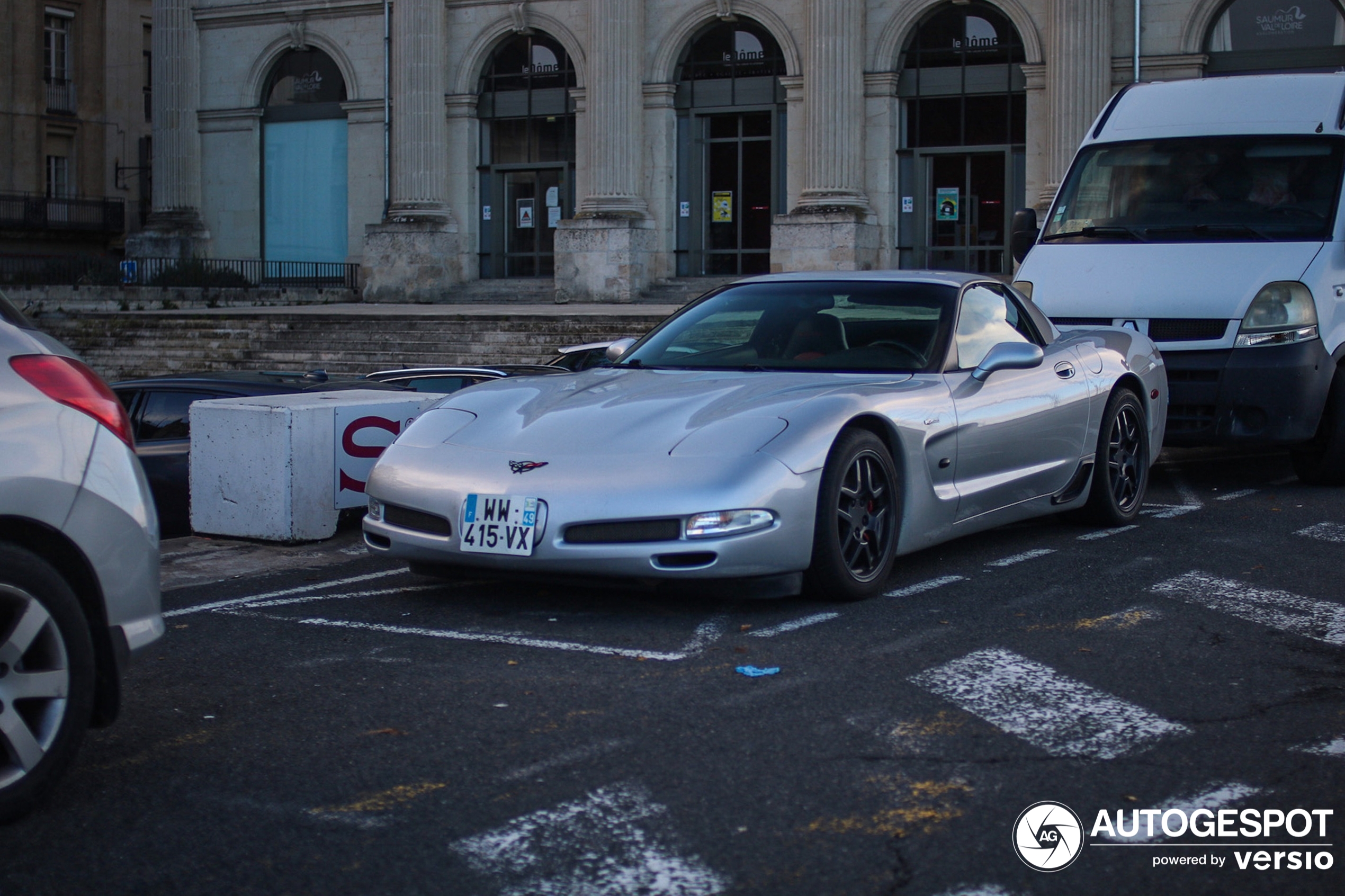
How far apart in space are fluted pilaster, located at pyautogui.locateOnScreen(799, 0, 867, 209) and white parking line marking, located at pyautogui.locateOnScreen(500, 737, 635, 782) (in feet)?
84.1

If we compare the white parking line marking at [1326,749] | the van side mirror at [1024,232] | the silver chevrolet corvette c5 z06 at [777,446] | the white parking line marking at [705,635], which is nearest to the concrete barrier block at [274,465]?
the silver chevrolet corvette c5 z06 at [777,446]

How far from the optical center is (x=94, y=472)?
148 inches

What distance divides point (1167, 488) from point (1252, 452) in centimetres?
277

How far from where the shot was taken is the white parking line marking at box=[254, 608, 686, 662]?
5211 millimetres

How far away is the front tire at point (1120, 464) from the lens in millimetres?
8156

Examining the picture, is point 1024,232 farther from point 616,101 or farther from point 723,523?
point 616,101

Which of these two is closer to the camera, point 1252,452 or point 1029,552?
point 1029,552

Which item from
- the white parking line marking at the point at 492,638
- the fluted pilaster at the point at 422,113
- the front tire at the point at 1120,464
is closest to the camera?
the white parking line marking at the point at 492,638

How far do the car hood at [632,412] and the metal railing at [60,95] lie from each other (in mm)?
47233

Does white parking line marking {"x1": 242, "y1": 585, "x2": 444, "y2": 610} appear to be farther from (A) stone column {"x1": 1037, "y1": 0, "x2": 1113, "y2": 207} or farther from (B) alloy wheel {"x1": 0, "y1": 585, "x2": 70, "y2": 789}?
(A) stone column {"x1": 1037, "y1": 0, "x2": 1113, "y2": 207}

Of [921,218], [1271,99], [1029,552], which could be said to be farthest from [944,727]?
[921,218]

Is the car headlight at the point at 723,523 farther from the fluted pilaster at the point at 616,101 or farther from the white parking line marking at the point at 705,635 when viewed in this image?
the fluted pilaster at the point at 616,101

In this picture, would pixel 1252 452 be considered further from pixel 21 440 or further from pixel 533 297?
pixel 533 297

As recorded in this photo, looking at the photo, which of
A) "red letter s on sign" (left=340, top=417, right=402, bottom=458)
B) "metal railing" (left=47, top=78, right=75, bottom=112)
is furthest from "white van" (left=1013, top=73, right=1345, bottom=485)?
"metal railing" (left=47, top=78, right=75, bottom=112)
